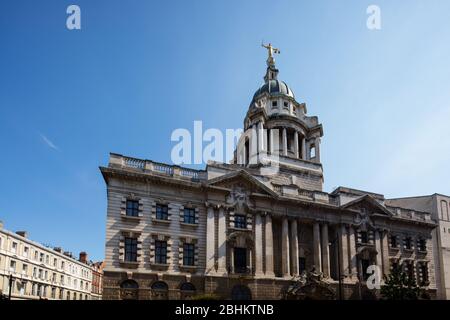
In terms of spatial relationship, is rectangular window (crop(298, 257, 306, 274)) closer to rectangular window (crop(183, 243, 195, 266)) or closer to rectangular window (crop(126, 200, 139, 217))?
rectangular window (crop(183, 243, 195, 266))

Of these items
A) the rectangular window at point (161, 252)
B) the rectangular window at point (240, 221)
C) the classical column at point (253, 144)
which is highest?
the classical column at point (253, 144)

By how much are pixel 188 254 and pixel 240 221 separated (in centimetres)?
624

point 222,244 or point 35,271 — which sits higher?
point 222,244

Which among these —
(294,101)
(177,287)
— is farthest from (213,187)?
(294,101)

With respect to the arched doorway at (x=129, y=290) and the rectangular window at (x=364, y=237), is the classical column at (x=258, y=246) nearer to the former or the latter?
the arched doorway at (x=129, y=290)

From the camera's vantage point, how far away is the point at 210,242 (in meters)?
38.4

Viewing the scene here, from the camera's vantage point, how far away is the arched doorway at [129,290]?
34.1 metres

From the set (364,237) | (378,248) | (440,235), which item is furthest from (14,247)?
(440,235)

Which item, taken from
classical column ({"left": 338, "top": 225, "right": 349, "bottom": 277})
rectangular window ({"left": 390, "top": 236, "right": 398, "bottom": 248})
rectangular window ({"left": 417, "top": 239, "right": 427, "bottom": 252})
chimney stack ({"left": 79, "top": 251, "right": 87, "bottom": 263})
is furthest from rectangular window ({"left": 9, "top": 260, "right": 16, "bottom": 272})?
rectangular window ({"left": 417, "top": 239, "right": 427, "bottom": 252})

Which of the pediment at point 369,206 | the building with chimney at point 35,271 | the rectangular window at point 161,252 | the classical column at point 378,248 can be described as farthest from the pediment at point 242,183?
the building with chimney at point 35,271

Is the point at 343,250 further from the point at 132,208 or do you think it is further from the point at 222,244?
the point at 132,208

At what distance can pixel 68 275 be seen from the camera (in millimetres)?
83750

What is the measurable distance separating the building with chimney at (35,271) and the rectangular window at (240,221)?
30492 mm
